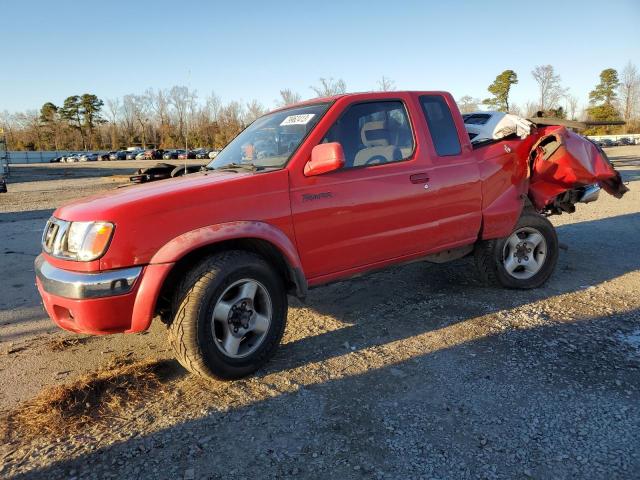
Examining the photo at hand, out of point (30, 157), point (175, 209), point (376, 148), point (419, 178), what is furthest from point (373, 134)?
point (30, 157)

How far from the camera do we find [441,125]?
4.27 metres

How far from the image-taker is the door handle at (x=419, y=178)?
3.89m

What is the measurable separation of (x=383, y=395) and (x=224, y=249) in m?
1.45

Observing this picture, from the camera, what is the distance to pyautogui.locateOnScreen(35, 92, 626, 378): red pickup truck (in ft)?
9.50

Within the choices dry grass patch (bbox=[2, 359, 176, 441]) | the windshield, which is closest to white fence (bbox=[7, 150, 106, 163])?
the windshield

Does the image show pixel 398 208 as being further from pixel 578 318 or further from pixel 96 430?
pixel 96 430

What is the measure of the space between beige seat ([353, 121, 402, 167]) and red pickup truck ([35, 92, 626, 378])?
0.04 feet

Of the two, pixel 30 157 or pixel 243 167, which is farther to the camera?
pixel 30 157

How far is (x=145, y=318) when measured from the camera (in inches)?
115

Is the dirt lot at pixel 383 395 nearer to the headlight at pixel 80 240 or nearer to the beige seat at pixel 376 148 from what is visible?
the headlight at pixel 80 240

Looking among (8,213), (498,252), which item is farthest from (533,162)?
(8,213)

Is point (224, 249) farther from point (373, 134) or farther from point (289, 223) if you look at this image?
point (373, 134)

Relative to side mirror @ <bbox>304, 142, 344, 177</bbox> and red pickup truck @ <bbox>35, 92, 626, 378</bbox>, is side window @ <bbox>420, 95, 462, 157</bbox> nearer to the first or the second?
red pickup truck @ <bbox>35, 92, 626, 378</bbox>

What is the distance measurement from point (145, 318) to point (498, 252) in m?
3.42
